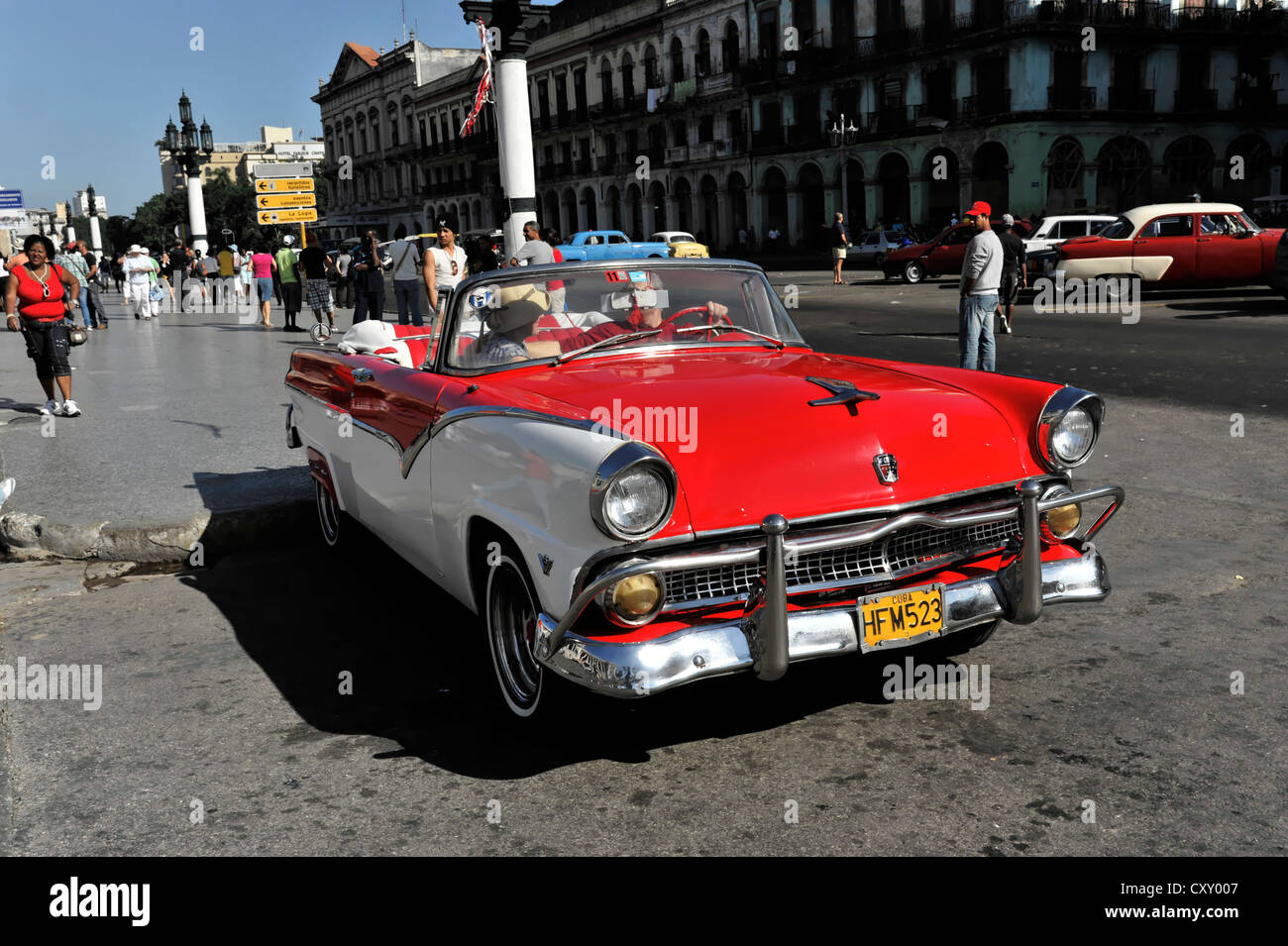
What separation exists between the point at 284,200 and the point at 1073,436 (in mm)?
27567

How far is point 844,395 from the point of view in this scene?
376cm

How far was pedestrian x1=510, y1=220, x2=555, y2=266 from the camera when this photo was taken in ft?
38.6

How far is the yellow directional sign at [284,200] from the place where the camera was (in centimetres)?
2827

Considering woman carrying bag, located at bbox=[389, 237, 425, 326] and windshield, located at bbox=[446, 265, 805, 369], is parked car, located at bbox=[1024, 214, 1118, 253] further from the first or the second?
windshield, located at bbox=[446, 265, 805, 369]

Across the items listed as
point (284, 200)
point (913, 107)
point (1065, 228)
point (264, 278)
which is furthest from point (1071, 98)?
point (264, 278)

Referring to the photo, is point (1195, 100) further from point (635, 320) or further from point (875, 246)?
point (635, 320)

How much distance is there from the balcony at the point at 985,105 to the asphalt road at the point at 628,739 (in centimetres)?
3930

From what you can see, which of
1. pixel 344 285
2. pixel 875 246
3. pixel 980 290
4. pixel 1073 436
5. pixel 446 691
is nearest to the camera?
pixel 1073 436

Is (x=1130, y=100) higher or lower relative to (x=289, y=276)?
higher

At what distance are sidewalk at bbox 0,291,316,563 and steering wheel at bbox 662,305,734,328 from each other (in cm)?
319

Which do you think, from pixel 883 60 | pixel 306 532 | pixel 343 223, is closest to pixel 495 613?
pixel 306 532

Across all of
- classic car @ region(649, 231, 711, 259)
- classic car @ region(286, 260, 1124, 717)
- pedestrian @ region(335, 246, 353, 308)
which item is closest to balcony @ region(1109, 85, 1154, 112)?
classic car @ region(649, 231, 711, 259)

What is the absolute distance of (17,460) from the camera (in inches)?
348

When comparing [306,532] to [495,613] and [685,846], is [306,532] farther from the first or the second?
[685,846]
